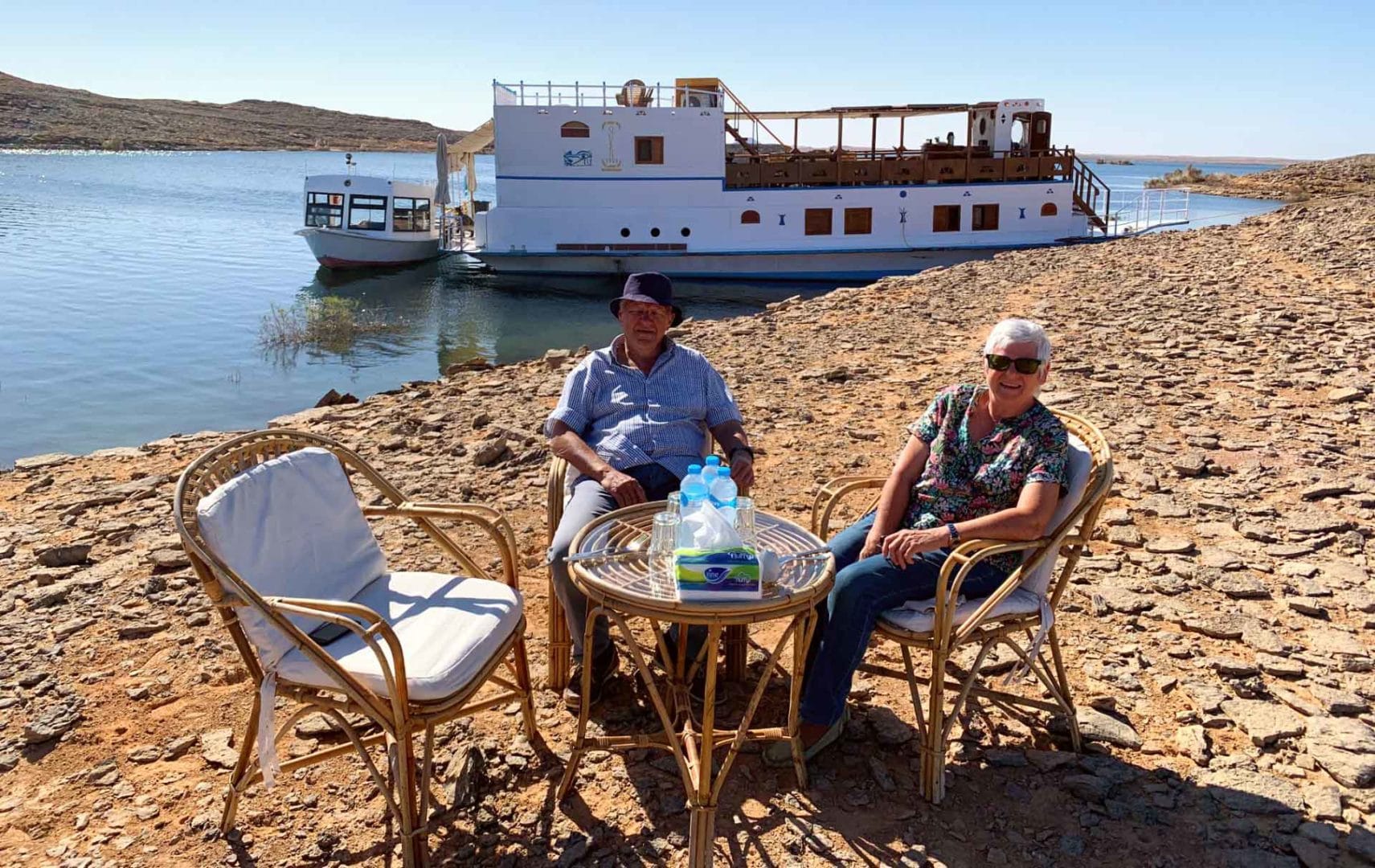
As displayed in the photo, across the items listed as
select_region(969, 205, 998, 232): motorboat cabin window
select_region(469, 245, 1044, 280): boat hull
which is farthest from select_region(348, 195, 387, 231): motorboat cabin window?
select_region(969, 205, 998, 232): motorboat cabin window

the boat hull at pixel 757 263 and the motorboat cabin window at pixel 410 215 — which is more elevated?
the motorboat cabin window at pixel 410 215

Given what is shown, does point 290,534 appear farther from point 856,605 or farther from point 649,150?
point 649,150

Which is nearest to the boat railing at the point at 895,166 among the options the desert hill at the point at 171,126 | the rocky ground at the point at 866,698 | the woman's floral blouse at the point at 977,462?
the rocky ground at the point at 866,698

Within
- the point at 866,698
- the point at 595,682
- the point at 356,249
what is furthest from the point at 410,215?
the point at 866,698

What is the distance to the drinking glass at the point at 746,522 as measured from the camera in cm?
269

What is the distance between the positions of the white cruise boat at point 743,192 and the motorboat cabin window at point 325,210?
13.0ft

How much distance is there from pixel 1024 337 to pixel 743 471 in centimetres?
106

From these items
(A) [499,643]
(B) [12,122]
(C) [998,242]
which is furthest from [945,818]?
(B) [12,122]

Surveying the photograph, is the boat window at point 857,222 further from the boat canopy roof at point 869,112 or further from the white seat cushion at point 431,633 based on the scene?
the white seat cushion at point 431,633

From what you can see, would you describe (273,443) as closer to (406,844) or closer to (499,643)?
(499,643)

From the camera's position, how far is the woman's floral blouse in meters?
2.92

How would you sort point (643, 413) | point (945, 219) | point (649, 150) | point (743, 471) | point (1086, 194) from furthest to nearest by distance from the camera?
point (1086, 194)
point (945, 219)
point (649, 150)
point (643, 413)
point (743, 471)

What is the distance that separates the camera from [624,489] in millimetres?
3299

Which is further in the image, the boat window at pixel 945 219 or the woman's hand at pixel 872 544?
the boat window at pixel 945 219
